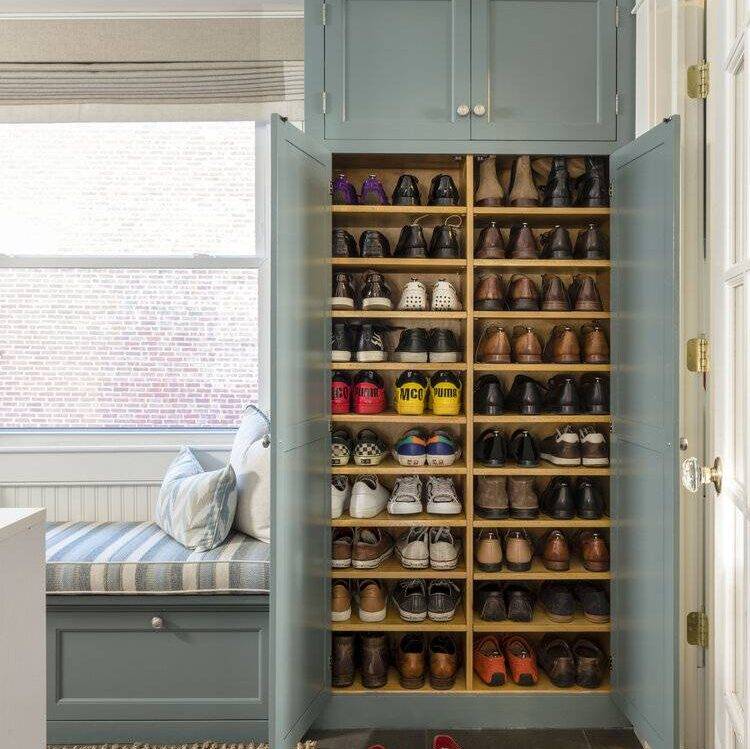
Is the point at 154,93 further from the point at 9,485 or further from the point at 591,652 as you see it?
the point at 591,652

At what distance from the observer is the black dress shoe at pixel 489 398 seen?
209 centimetres

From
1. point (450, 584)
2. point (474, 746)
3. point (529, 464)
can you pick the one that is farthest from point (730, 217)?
point (474, 746)

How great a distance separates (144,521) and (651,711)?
6.21ft

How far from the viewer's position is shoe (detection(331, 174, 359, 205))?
6.84ft

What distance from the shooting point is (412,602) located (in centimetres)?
204

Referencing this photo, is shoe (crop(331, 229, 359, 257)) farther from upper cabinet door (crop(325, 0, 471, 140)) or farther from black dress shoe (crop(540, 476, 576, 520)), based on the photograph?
black dress shoe (crop(540, 476, 576, 520))

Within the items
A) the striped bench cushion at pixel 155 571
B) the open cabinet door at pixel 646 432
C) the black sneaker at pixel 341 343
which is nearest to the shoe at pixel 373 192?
the black sneaker at pixel 341 343

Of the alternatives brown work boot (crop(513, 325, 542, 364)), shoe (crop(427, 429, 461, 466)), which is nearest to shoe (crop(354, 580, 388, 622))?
shoe (crop(427, 429, 461, 466))

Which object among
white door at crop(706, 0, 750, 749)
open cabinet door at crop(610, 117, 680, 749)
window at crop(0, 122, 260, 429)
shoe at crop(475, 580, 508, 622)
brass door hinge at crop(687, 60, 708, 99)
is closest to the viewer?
white door at crop(706, 0, 750, 749)

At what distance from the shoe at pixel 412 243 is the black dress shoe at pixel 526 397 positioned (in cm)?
56

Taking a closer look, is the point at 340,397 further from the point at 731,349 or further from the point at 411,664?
the point at 731,349

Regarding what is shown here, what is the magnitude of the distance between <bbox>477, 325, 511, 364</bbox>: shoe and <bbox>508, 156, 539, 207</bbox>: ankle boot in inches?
17.0

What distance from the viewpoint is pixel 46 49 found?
2453mm

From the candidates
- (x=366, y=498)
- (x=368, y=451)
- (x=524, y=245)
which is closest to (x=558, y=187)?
(x=524, y=245)
